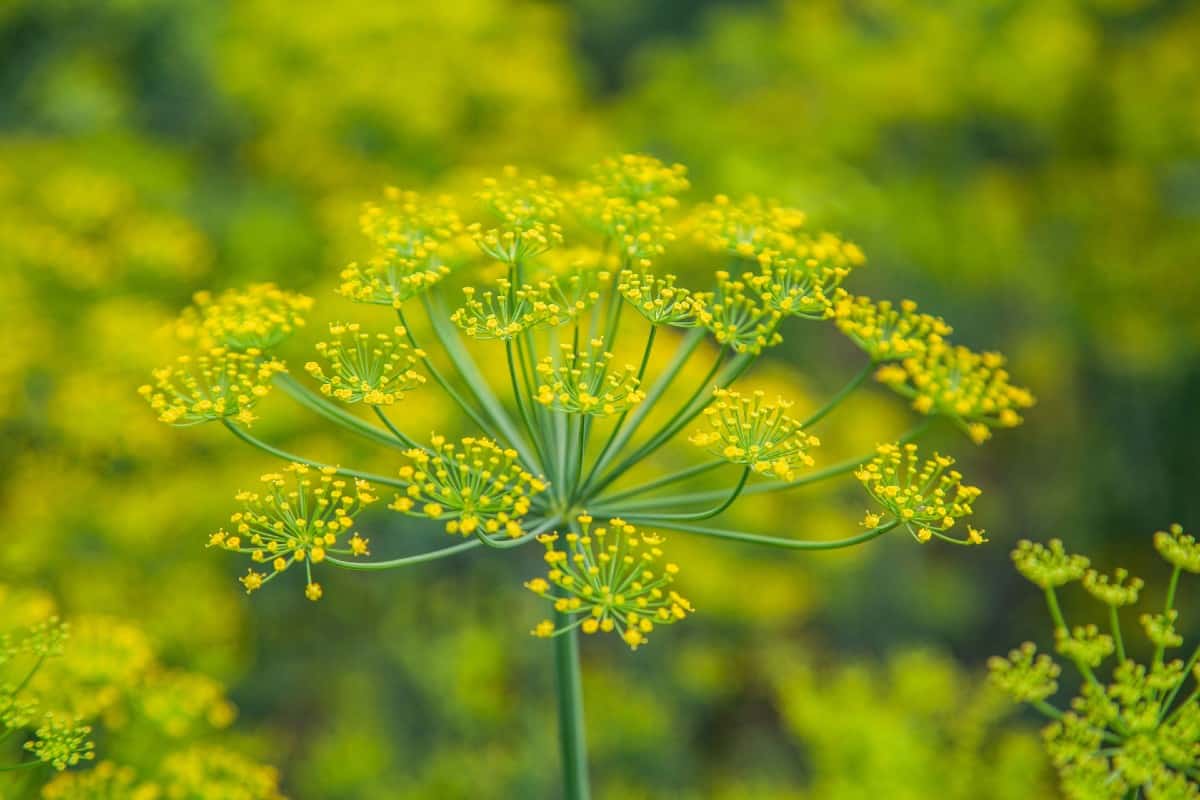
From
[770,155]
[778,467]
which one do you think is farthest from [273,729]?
[778,467]

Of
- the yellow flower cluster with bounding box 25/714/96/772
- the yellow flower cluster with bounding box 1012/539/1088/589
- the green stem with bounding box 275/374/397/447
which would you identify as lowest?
the yellow flower cluster with bounding box 25/714/96/772

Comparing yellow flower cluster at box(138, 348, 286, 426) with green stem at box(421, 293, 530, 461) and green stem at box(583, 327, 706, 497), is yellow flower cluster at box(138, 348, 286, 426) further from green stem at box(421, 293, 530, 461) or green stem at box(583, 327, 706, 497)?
green stem at box(583, 327, 706, 497)

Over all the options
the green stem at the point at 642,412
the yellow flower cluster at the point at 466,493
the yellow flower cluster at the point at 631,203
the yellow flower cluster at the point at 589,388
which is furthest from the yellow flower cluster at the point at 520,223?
the yellow flower cluster at the point at 466,493

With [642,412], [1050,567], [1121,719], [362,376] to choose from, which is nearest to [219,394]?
[362,376]

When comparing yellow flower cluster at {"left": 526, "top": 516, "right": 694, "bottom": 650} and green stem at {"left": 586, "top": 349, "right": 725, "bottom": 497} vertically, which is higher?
green stem at {"left": 586, "top": 349, "right": 725, "bottom": 497}

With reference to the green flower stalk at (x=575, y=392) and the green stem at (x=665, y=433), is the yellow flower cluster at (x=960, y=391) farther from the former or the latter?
the green stem at (x=665, y=433)

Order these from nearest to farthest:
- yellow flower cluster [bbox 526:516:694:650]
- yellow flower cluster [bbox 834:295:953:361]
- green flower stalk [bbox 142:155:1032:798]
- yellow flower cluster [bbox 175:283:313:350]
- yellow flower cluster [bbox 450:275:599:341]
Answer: yellow flower cluster [bbox 526:516:694:650], green flower stalk [bbox 142:155:1032:798], yellow flower cluster [bbox 450:275:599:341], yellow flower cluster [bbox 834:295:953:361], yellow flower cluster [bbox 175:283:313:350]

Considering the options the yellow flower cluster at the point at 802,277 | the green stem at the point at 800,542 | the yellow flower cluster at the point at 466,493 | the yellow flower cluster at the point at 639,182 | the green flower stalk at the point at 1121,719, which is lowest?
the green flower stalk at the point at 1121,719

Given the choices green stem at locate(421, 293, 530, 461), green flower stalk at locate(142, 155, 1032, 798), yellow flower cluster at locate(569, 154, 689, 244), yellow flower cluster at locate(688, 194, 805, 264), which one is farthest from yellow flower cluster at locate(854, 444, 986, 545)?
green stem at locate(421, 293, 530, 461)

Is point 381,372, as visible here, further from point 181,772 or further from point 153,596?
point 153,596
